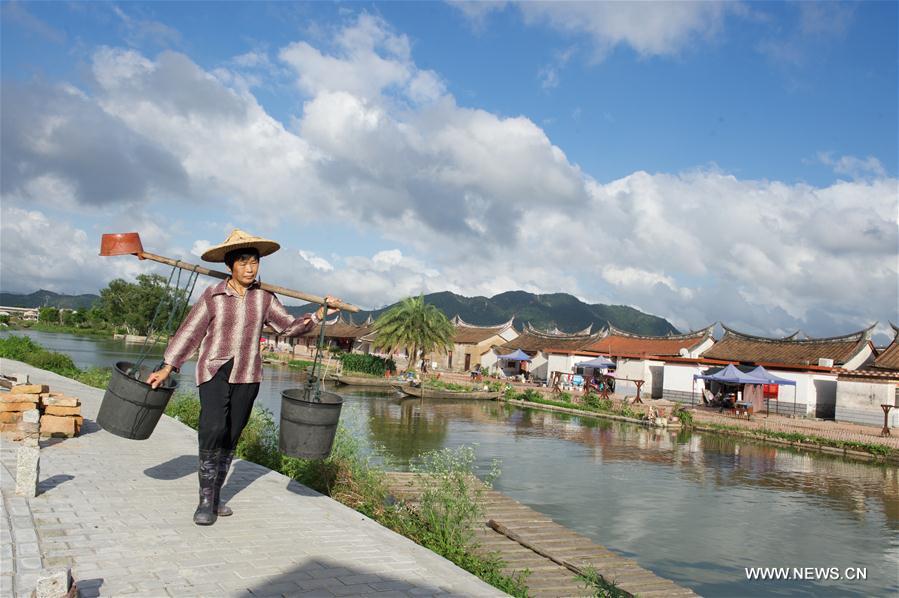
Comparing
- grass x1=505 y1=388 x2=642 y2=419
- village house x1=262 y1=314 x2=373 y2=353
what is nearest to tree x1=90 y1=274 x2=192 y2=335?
village house x1=262 y1=314 x2=373 y2=353

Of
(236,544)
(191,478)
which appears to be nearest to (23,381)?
(191,478)

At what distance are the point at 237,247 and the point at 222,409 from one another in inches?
47.0

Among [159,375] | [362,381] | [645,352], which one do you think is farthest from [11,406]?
[645,352]

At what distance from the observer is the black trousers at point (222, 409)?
477cm

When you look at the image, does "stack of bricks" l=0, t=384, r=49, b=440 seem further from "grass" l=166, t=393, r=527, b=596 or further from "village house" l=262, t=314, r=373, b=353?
"village house" l=262, t=314, r=373, b=353

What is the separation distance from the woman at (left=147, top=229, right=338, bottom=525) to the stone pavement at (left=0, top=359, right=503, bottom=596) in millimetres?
426

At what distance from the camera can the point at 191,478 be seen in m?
6.27

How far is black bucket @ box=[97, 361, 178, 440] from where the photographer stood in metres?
4.99

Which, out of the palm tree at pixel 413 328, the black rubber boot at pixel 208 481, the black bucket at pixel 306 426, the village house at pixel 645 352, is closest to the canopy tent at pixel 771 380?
the village house at pixel 645 352

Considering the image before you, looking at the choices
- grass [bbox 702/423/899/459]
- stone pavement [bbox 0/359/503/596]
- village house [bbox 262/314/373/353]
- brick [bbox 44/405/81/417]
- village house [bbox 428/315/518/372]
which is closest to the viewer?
stone pavement [bbox 0/359/503/596]

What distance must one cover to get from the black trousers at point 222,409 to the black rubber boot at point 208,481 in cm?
6

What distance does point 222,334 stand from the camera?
4.85 metres

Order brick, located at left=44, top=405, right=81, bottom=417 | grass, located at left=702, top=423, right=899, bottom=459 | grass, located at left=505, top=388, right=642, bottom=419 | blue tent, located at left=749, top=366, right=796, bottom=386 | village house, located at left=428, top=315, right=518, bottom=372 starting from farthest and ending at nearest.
Answer: village house, located at left=428, top=315, right=518, bottom=372, grass, located at left=505, top=388, right=642, bottom=419, blue tent, located at left=749, top=366, right=796, bottom=386, grass, located at left=702, top=423, right=899, bottom=459, brick, located at left=44, top=405, right=81, bottom=417

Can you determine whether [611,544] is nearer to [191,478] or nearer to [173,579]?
[191,478]
